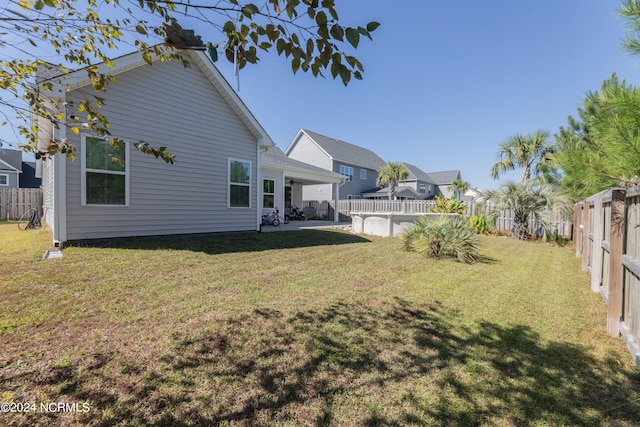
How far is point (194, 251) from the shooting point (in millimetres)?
6340

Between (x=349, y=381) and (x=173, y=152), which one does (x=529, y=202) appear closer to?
(x=349, y=381)

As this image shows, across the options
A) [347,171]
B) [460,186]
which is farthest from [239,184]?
[460,186]

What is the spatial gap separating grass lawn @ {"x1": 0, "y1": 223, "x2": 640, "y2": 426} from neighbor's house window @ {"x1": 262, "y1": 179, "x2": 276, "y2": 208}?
28.0 ft

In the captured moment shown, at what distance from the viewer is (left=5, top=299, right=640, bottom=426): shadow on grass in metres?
1.71

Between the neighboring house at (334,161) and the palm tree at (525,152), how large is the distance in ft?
41.8

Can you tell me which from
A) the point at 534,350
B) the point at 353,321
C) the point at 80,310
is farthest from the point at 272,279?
the point at 534,350

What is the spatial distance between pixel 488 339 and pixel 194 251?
5947mm

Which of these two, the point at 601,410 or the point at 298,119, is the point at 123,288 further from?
the point at 298,119

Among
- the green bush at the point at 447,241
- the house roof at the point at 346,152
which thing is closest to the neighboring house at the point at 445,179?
the house roof at the point at 346,152

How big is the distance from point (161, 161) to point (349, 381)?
7.71m

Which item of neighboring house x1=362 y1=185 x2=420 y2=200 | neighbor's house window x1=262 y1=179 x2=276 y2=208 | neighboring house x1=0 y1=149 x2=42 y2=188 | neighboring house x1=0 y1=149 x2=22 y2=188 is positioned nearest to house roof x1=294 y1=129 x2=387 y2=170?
neighboring house x1=362 y1=185 x2=420 y2=200

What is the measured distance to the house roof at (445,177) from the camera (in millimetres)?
41737

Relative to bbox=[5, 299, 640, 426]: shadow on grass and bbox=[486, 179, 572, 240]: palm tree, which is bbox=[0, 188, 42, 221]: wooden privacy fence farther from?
bbox=[486, 179, 572, 240]: palm tree

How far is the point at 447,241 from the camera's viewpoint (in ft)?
22.2
